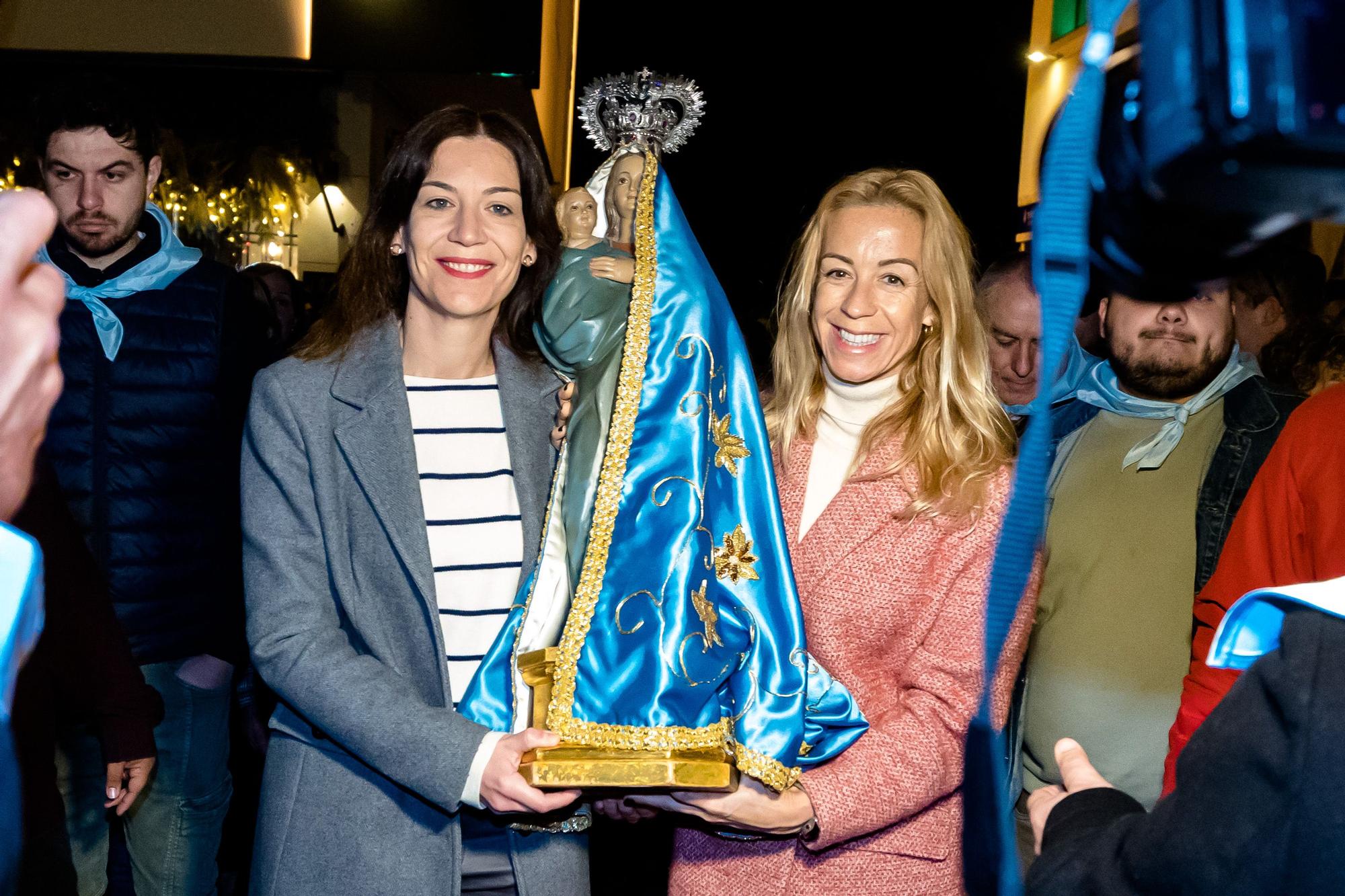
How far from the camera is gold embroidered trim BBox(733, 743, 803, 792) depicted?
1645 millimetres

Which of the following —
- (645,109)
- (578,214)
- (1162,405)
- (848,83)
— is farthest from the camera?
(848,83)

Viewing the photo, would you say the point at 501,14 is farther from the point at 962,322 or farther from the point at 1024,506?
the point at 1024,506

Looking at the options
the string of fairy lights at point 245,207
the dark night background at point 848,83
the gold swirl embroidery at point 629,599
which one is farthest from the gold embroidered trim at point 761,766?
the dark night background at point 848,83

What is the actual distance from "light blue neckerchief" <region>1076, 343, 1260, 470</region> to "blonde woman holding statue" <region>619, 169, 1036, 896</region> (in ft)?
1.91

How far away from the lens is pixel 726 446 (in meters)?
1.80

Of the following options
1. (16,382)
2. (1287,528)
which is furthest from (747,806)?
(16,382)

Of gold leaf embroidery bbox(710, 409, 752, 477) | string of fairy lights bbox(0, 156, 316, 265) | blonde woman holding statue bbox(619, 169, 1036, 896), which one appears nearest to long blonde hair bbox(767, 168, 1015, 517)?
blonde woman holding statue bbox(619, 169, 1036, 896)

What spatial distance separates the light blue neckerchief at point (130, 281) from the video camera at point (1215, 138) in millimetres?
2406

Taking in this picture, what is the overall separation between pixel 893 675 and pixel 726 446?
0.50 metres

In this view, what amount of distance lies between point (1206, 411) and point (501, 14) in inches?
207

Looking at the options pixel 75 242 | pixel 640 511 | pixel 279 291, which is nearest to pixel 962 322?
pixel 640 511

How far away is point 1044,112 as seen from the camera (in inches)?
389

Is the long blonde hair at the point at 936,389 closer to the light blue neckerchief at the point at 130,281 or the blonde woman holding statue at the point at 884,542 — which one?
the blonde woman holding statue at the point at 884,542

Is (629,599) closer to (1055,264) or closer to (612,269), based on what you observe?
(612,269)
